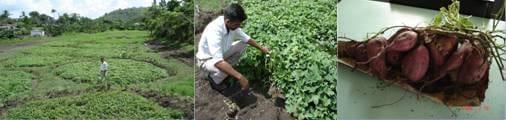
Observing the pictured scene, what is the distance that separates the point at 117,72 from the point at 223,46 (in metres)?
0.54

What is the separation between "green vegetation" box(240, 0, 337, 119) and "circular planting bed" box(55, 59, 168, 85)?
464 mm

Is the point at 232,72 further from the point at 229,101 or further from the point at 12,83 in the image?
the point at 12,83

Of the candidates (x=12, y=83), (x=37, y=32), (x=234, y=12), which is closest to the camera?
(x=12, y=83)

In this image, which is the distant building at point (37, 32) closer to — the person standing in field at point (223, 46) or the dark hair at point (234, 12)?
the person standing in field at point (223, 46)

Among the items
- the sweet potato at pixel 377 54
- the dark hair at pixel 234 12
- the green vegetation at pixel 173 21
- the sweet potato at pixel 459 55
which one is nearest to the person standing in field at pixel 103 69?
the green vegetation at pixel 173 21

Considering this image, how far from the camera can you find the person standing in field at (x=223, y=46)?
3006mm

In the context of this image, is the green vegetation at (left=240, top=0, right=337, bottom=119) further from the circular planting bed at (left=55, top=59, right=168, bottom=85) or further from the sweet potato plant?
the circular planting bed at (left=55, top=59, right=168, bottom=85)

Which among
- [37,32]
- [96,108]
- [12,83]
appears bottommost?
[96,108]

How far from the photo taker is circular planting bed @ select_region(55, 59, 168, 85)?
2924 mm

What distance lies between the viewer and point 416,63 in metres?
3.02

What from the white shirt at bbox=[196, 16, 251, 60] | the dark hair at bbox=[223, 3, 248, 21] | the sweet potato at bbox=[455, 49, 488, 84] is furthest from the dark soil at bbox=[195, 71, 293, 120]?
the sweet potato at bbox=[455, 49, 488, 84]

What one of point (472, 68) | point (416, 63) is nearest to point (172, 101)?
point (416, 63)

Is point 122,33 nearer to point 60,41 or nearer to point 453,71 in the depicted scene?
point 60,41

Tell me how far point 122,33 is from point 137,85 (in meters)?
0.28
